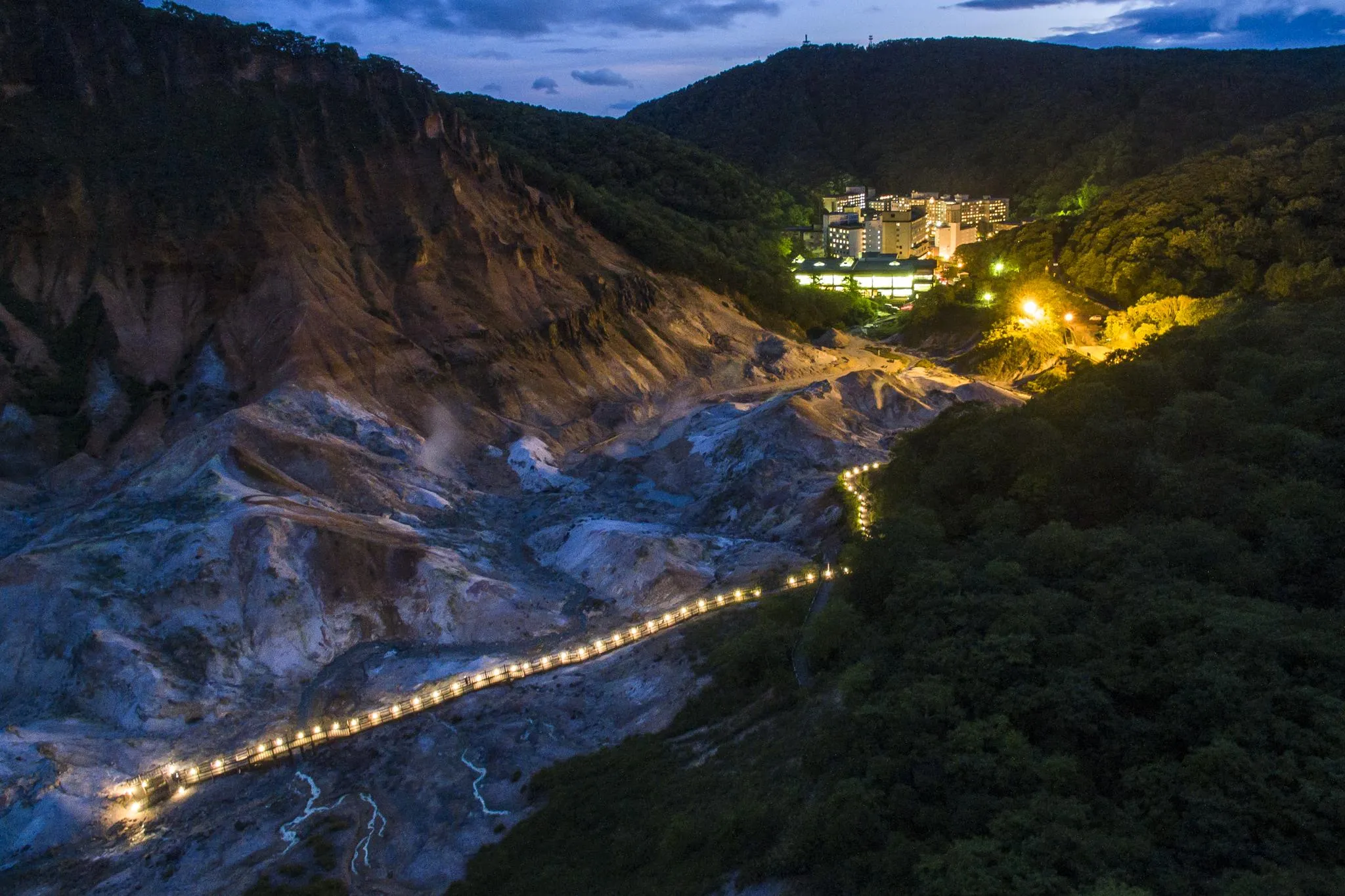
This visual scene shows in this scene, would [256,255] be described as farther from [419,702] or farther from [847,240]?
[847,240]

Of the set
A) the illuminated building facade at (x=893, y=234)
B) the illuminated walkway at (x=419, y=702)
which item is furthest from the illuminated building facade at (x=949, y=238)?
the illuminated walkway at (x=419, y=702)

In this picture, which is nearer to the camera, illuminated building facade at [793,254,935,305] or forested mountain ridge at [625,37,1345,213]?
illuminated building facade at [793,254,935,305]

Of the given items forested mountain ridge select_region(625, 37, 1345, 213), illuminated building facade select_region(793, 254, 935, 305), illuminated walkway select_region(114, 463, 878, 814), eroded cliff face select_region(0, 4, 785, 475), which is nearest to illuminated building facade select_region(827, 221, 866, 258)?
illuminated building facade select_region(793, 254, 935, 305)

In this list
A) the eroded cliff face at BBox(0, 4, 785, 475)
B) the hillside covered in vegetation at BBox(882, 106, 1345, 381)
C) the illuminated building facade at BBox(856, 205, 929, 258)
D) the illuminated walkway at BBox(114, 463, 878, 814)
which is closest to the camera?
the illuminated walkway at BBox(114, 463, 878, 814)

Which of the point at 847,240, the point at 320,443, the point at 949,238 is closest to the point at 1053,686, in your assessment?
the point at 320,443

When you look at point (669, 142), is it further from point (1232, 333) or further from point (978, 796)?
point (978, 796)

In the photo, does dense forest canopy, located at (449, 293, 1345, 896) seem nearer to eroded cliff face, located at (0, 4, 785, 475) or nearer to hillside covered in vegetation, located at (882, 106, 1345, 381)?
eroded cliff face, located at (0, 4, 785, 475)
